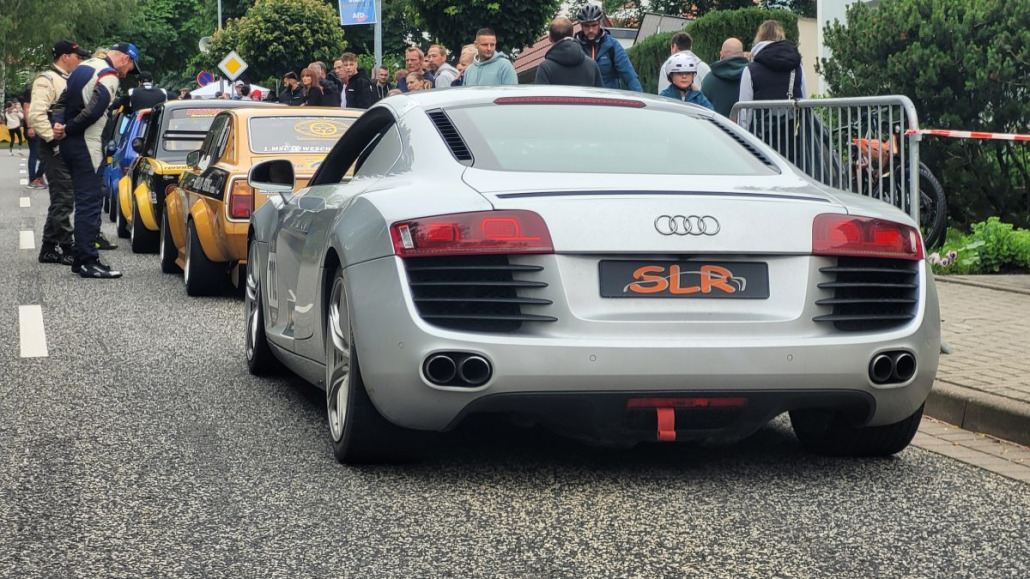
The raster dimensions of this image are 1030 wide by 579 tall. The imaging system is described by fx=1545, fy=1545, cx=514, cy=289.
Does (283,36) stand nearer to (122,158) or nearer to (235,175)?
(122,158)

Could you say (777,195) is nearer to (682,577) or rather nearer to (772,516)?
(772,516)

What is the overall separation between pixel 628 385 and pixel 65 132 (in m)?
8.45

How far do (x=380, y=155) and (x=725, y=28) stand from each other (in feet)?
102

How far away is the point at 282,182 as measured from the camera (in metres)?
6.70

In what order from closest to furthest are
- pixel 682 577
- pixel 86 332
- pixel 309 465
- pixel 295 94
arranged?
pixel 682 577 < pixel 309 465 < pixel 86 332 < pixel 295 94

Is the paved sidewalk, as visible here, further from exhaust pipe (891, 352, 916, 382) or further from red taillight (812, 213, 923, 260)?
red taillight (812, 213, 923, 260)

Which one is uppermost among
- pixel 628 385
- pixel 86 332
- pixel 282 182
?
pixel 282 182

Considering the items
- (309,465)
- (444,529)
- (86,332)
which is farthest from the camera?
(86,332)

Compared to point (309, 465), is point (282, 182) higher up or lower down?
higher up

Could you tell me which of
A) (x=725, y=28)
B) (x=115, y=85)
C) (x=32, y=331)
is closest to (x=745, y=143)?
(x=32, y=331)

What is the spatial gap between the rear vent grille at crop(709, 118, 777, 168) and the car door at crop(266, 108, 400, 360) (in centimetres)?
121

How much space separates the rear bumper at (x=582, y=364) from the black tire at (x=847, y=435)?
1.62 ft

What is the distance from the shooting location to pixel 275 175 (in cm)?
669

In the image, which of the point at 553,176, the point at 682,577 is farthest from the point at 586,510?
the point at 553,176
